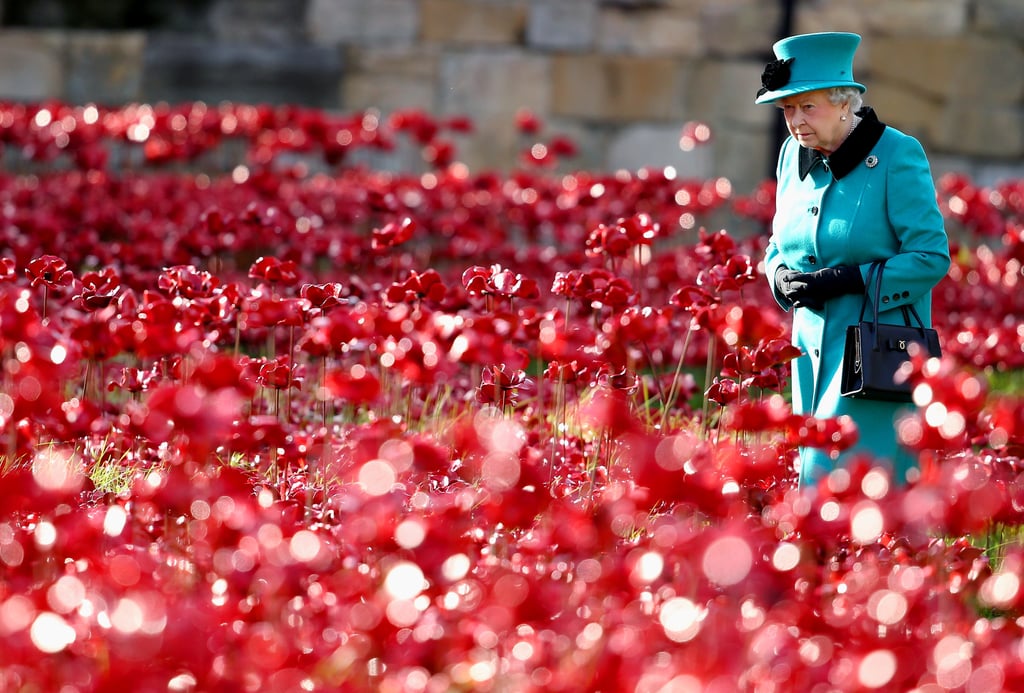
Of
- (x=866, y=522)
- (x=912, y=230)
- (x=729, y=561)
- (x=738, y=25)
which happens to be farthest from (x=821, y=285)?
(x=738, y=25)

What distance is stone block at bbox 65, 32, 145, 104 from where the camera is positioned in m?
11.4

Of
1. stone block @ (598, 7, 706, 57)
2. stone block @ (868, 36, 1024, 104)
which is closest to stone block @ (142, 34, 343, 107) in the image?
stone block @ (598, 7, 706, 57)

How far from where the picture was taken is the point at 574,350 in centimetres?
318

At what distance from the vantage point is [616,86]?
37.1ft

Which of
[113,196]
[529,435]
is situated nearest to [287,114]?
[113,196]

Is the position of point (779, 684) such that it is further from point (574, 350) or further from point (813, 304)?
point (813, 304)

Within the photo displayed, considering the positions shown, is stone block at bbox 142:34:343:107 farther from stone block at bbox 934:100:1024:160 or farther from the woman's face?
the woman's face

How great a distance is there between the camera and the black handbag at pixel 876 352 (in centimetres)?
350

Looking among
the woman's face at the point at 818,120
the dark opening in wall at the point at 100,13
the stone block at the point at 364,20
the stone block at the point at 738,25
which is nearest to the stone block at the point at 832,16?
the stone block at the point at 738,25

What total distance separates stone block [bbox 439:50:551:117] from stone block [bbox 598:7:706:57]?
0.57 metres

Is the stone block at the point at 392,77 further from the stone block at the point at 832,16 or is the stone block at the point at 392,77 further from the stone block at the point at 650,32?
the stone block at the point at 832,16

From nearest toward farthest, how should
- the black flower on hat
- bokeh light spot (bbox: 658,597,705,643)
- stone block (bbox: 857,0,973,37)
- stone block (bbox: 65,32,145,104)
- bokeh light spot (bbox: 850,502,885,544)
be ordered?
bokeh light spot (bbox: 658,597,705,643)
bokeh light spot (bbox: 850,502,885,544)
the black flower on hat
stone block (bbox: 857,0,973,37)
stone block (bbox: 65,32,145,104)

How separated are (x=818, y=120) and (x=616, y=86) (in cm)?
785

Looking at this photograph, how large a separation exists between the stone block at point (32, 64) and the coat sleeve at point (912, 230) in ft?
30.5
